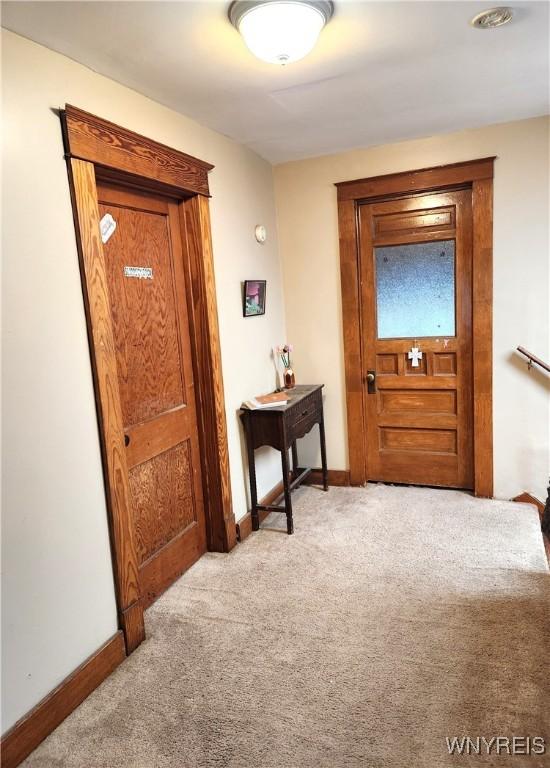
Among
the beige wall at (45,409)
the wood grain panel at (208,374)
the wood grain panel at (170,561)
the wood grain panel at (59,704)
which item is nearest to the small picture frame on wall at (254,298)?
the wood grain panel at (208,374)

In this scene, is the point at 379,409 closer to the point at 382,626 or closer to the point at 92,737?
the point at 382,626

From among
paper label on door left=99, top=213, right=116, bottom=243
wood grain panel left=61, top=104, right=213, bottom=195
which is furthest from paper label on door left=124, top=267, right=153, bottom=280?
wood grain panel left=61, top=104, right=213, bottom=195

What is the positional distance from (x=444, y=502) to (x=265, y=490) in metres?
1.23

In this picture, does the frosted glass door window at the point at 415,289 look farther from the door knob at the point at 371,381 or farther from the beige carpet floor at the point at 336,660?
the beige carpet floor at the point at 336,660

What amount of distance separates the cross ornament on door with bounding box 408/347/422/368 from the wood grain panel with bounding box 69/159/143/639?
7.29 feet

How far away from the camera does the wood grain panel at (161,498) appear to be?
2497 mm

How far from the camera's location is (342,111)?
280 cm

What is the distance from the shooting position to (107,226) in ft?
7.46

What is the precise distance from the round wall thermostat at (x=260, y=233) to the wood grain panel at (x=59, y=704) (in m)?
2.49

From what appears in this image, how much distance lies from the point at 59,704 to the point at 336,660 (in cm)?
105

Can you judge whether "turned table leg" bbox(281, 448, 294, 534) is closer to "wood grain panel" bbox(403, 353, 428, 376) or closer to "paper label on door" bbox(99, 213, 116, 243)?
"wood grain panel" bbox(403, 353, 428, 376)

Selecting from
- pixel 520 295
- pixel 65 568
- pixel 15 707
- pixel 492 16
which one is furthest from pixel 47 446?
pixel 520 295

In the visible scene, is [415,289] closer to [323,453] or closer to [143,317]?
[323,453]

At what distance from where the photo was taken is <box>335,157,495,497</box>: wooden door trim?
331 centimetres
